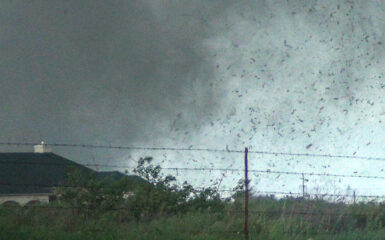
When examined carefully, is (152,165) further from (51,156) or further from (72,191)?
(51,156)

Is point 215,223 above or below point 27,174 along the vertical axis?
below

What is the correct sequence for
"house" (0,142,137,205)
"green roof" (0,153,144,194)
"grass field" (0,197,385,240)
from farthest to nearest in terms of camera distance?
"green roof" (0,153,144,194), "house" (0,142,137,205), "grass field" (0,197,385,240)

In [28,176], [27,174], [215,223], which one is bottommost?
[215,223]

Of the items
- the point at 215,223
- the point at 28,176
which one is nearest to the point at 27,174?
the point at 28,176

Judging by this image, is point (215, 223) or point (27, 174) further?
point (27, 174)

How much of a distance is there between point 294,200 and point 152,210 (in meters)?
3.52

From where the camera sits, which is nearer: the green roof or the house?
the house

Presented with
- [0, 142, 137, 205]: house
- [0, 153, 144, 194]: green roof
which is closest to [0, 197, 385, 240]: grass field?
[0, 142, 137, 205]: house

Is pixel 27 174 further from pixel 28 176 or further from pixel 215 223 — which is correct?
pixel 215 223

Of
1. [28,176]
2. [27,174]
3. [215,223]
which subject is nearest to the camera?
[215,223]

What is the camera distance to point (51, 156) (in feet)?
135

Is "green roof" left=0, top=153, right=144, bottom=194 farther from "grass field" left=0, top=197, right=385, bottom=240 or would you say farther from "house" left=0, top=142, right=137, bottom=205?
"grass field" left=0, top=197, right=385, bottom=240

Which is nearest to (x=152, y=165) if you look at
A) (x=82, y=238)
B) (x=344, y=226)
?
(x=344, y=226)

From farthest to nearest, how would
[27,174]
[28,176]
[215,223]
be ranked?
[27,174], [28,176], [215,223]
